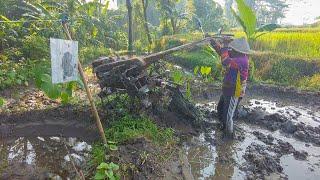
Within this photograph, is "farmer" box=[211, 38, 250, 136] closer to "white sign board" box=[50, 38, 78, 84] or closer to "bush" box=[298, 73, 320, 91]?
"white sign board" box=[50, 38, 78, 84]

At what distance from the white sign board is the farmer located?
9.25ft

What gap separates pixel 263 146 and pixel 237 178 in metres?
1.30

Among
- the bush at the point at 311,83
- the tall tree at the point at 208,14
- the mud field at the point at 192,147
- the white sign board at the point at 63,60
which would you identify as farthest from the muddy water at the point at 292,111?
the tall tree at the point at 208,14

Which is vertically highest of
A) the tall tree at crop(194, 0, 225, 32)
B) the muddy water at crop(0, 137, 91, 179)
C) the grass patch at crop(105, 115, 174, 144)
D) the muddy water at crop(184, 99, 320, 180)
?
the tall tree at crop(194, 0, 225, 32)

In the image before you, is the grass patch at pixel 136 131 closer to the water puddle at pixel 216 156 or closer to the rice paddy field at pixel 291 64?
the water puddle at pixel 216 156

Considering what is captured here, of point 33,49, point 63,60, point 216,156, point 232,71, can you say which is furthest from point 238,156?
point 33,49

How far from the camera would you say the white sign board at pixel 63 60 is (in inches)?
144

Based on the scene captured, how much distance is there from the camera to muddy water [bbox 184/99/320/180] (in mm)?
5027

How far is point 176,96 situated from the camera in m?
6.43

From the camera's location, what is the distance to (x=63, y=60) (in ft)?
12.5

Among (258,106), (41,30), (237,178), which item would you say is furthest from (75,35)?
(237,178)

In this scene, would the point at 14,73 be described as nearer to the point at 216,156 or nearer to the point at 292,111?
the point at 216,156

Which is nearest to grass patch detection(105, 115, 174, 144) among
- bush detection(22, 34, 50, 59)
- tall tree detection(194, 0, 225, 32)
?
bush detection(22, 34, 50, 59)

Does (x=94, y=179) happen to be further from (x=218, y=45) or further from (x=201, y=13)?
(x=201, y=13)
